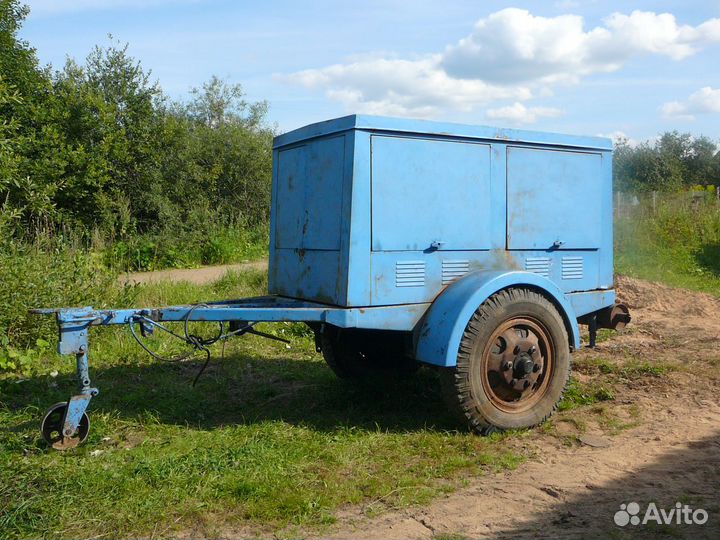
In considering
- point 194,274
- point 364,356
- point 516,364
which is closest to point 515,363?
point 516,364

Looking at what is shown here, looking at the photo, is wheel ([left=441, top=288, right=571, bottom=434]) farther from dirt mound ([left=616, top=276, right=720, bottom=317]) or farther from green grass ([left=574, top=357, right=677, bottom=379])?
dirt mound ([left=616, top=276, right=720, bottom=317])

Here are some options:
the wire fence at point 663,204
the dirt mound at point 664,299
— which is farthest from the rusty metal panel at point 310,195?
the wire fence at point 663,204

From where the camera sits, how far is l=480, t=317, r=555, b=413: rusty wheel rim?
4965mm

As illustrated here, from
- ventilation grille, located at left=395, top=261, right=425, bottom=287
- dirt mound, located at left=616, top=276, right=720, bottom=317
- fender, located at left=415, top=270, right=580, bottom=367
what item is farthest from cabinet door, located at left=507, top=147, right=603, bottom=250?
dirt mound, located at left=616, top=276, right=720, bottom=317

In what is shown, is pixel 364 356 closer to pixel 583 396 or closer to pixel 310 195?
pixel 310 195

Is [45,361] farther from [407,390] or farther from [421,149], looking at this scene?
[421,149]

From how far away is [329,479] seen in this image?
13.7ft

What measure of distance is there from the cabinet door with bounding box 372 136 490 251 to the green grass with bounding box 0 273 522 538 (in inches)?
55.3

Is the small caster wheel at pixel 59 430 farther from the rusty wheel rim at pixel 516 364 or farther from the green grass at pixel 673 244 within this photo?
the green grass at pixel 673 244

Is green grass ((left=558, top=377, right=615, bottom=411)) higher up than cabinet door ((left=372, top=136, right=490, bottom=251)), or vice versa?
cabinet door ((left=372, top=136, right=490, bottom=251))

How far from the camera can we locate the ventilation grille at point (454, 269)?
504cm

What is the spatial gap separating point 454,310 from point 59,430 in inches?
108

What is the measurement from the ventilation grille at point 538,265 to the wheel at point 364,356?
126cm

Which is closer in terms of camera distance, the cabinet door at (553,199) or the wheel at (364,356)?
the cabinet door at (553,199)
